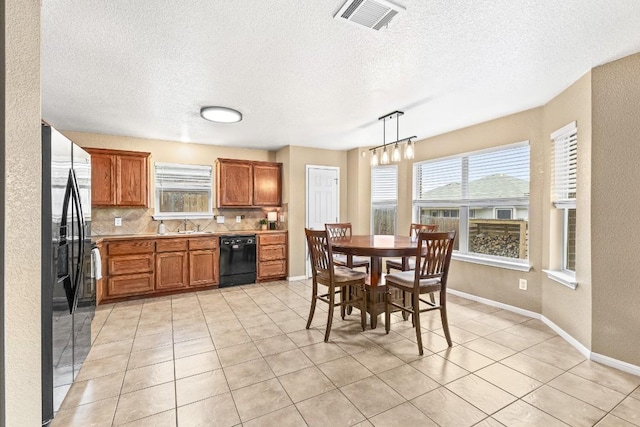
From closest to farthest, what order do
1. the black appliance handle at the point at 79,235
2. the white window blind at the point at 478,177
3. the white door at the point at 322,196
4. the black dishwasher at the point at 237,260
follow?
the black appliance handle at the point at 79,235 < the white window blind at the point at 478,177 < the black dishwasher at the point at 237,260 < the white door at the point at 322,196

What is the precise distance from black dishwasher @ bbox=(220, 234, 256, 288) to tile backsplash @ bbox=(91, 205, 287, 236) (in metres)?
0.59

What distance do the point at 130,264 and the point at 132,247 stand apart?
237 millimetres

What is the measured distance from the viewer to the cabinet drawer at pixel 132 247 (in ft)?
13.4

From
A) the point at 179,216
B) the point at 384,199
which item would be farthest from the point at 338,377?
the point at 179,216

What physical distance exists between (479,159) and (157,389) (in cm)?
434

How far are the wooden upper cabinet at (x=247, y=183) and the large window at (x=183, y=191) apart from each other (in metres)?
0.25

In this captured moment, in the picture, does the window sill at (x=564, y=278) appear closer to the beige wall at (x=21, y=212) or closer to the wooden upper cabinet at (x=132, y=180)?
the beige wall at (x=21, y=212)

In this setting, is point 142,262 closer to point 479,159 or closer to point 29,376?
point 29,376

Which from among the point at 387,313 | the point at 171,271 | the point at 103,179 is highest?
the point at 103,179

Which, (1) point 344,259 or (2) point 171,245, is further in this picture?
(2) point 171,245

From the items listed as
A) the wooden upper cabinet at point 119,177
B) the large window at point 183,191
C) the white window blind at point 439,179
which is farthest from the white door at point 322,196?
the wooden upper cabinet at point 119,177

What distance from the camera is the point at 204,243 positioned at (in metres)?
4.67

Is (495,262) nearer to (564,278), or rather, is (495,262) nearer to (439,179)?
(564,278)

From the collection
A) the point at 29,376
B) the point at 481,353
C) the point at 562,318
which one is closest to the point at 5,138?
the point at 29,376
